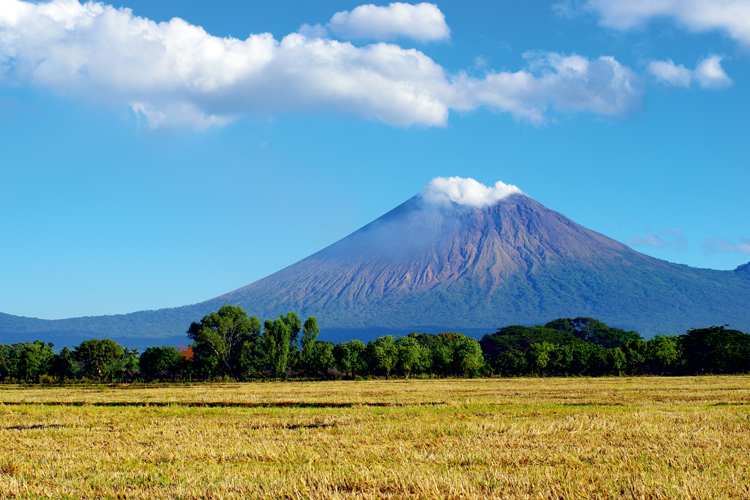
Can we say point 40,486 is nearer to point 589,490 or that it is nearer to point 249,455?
point 249,455

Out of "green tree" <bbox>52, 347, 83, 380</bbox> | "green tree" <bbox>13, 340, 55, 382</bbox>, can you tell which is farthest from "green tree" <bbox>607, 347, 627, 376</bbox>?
"green tree" <bbox>13, 340, 55, 382</bbox>

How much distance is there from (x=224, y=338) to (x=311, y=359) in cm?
1423

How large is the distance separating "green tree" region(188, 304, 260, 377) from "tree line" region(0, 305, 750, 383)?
15 cm

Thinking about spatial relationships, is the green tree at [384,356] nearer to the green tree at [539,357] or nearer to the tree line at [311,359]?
the tree line at [311,359]

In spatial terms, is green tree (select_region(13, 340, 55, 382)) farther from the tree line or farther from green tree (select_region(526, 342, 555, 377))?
green tree (select_region(526, 342, 555, 377))

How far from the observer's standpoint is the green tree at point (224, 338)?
91250 millimetres

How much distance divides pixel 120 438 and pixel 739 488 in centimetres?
1610

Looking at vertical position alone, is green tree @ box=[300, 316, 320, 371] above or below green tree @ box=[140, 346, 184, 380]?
above

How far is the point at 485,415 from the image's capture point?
23.9m

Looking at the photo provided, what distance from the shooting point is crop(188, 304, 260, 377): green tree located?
91.2 metres

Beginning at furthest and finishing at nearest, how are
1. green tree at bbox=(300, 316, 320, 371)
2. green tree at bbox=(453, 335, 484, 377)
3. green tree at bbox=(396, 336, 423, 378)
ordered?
green tree at bbox=(396, 336, 423, 378), green tree at bbox=(300, 316, 320, 371), green tree at bbox=(453, 335, 484, 377)

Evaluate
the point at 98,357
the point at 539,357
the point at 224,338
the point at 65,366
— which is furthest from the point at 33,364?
the point at 539,357

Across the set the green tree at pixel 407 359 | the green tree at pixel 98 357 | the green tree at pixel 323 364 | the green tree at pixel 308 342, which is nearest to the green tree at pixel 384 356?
the green tree at pixel 407 359

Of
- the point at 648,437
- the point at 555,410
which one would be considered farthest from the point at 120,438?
the point at 555,410
